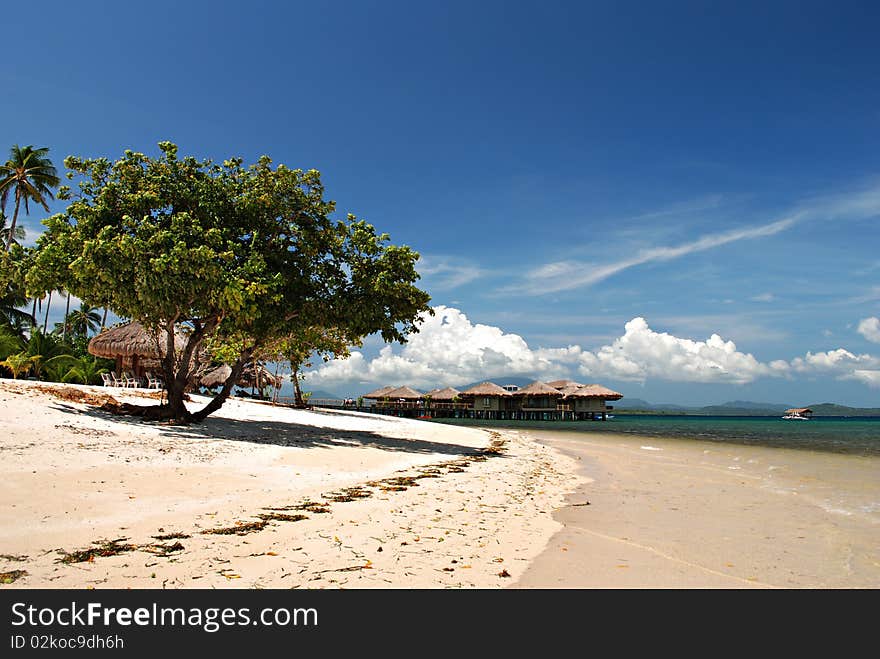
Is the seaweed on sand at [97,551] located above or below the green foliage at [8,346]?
below

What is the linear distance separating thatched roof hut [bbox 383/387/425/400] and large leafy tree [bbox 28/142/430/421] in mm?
62150

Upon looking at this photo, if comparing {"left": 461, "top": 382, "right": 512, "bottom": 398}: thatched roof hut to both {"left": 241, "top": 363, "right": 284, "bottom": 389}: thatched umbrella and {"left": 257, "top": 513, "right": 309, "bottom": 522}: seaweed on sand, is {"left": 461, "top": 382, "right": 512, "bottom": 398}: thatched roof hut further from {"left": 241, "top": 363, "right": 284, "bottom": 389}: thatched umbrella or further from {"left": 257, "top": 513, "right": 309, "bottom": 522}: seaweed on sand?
{"left": 257, "top": 513, "right": 309, "bottom": 522}: seaweed on sand

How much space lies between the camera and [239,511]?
6746 mm

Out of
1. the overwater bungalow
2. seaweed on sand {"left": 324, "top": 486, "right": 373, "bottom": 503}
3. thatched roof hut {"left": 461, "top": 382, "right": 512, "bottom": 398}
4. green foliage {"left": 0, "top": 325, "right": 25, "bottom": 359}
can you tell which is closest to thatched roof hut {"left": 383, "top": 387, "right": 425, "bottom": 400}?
the overwater bungalow

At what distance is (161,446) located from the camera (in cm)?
1138

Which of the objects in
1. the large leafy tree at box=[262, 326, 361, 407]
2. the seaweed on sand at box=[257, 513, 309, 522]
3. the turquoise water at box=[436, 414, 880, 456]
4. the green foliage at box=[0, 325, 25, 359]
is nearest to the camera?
the seaweed on sand at box=[257, 513, 309, 522]

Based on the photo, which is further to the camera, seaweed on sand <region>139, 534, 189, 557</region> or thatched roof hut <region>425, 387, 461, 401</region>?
thatched roof hut <region>425, 387, 461, 401</region>

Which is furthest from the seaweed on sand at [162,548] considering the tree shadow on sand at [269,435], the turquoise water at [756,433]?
the turquoise water at [756,433]

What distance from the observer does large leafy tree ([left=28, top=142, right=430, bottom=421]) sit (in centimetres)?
1406

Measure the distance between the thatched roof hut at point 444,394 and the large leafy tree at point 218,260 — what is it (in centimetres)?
6333

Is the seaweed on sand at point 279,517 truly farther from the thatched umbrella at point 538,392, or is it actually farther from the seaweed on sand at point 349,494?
the thatched umbrella at point 538,392

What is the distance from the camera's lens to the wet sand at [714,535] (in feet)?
16.0

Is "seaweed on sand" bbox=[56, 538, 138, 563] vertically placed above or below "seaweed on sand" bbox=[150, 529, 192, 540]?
above
